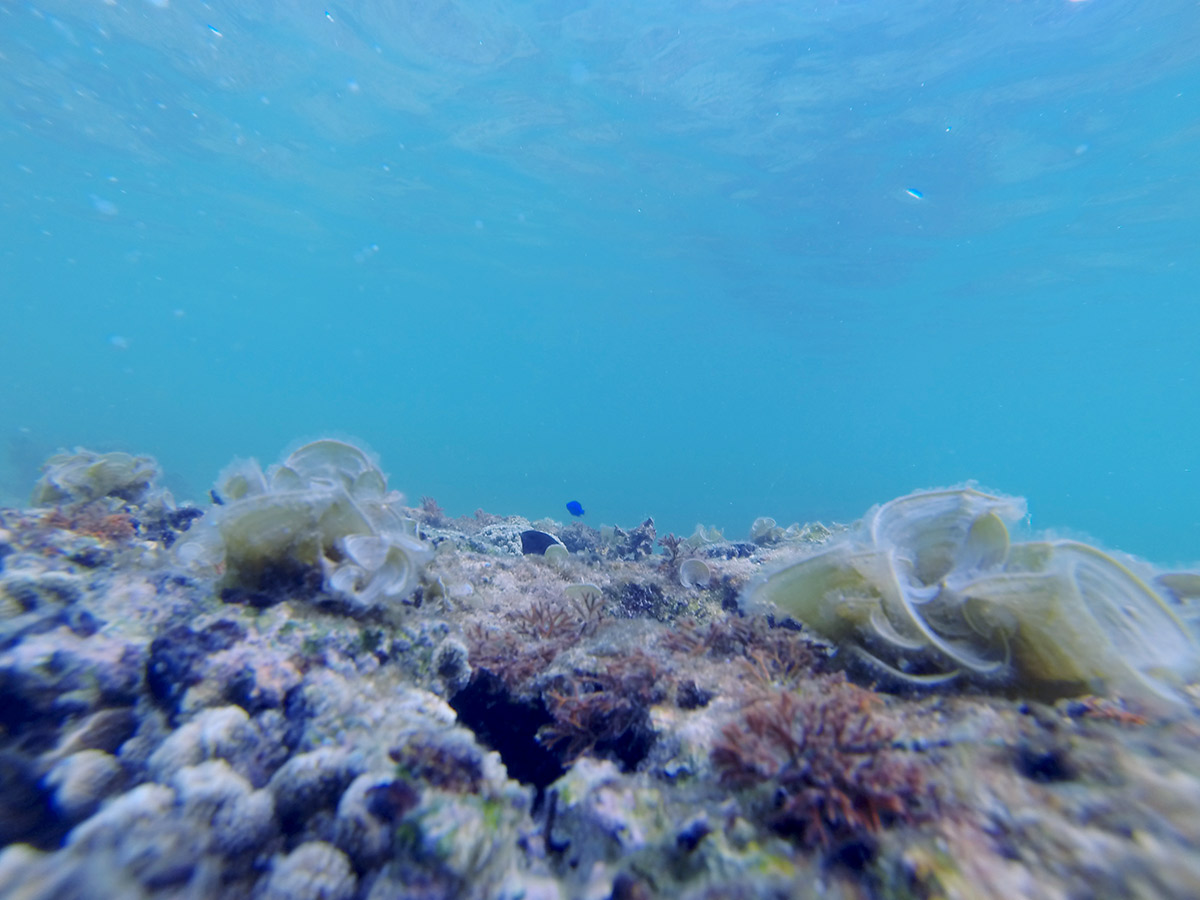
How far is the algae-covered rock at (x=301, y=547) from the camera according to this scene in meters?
2.61

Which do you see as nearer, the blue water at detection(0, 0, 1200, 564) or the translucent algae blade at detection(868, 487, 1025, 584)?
the translucent algae blade at detection(868, 487, 1025, 584)

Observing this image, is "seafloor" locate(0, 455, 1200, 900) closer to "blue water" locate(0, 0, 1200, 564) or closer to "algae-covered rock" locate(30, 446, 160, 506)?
"blue water" locate(0, 0, 1200, 564)

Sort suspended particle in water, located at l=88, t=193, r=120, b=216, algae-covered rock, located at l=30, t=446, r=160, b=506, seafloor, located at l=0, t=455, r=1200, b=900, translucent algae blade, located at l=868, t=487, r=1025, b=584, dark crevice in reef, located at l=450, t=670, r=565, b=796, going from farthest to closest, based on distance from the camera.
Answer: suspended particle in water, located at l=88, t=193, r=120, b=216 < algae-covered rock, located at l=30, t=446, r=160, b=506 < dark crevice in reef, located at l=450, t=670, r=565, b=796 < translucent algae blade, located at l=868, t=487, r=1025, b=584 < seafloor, located at l=0, t=455, r=1200, b=900

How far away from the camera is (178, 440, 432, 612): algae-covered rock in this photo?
261 cm

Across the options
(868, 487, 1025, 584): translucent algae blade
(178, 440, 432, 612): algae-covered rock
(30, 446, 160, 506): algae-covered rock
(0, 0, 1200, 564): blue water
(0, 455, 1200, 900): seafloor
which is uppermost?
(0, 0, 1200, 564): blue water

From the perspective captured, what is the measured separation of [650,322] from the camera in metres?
57.3

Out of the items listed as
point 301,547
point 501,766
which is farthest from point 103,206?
point 501,766

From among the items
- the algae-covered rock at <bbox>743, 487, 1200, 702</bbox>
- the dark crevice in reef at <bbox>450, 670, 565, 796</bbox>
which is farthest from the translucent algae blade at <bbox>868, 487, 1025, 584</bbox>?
the dark crevice in reef at <bbox>450, 670, 565, 796</bbox>

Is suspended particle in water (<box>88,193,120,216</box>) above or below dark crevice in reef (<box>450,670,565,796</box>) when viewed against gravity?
above

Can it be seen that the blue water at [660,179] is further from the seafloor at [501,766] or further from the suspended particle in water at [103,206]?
the seafloor at [501,766]

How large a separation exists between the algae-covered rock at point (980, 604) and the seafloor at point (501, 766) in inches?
4.9

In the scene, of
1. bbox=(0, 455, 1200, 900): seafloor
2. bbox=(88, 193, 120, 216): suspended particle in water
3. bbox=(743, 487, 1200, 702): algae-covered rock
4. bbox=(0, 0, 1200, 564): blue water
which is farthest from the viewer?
bbox=(88, 193, 120, 216): suspended particle in water

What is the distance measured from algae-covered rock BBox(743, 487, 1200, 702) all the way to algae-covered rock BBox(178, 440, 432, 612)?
194cm

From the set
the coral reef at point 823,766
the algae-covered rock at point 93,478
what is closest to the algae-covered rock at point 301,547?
the coral reef at point 823,766
